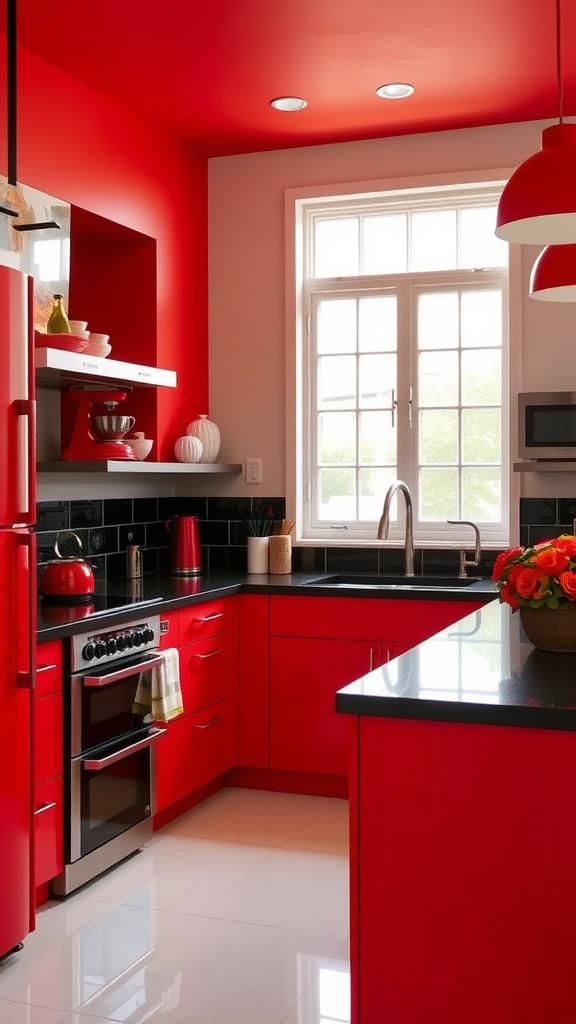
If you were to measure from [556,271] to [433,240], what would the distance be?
90.0 inches

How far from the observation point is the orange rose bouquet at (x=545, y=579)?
2.37m

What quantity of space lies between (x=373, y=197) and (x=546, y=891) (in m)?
3.67

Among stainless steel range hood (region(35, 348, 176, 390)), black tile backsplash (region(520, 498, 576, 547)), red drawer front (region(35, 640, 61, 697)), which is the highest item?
stainless steel range hood (region(35, 348, 176, 390))

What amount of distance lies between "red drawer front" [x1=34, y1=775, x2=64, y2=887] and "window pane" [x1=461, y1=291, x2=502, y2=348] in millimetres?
2661

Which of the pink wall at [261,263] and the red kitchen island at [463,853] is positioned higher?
the pink wall at [261,263]

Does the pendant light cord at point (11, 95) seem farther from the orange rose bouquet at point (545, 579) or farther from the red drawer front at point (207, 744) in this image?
the orange rose bouquet at point (545, 579)

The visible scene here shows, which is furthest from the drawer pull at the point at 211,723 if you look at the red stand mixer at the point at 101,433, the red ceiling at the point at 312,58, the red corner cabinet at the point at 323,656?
the red ceiling at the point at 312,58

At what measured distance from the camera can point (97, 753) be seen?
135 inches

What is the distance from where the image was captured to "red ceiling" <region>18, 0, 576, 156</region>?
11.3 ft

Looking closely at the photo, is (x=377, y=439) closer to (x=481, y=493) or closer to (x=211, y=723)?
(x=481, y=493)

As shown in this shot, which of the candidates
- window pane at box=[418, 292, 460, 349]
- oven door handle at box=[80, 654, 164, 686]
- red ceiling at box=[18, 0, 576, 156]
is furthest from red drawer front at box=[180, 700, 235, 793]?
red ceiling at box=[18, 0, 576, 156]

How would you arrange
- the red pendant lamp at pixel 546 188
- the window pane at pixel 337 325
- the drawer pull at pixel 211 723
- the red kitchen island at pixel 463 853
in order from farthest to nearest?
the window pane at pixel 337 325
the drawer pull at pixel 211 723
the red pendant lamp at pixel 546 188
the red kitchen island at pixel 463 853

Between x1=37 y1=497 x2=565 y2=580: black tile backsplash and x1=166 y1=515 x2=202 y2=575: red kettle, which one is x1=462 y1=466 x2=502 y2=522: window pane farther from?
x1=166 y1=515 x2=202 y2=575: red kettle

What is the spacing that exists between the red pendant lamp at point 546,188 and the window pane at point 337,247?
2.82 metres
